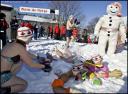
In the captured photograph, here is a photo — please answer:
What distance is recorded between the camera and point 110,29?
8.85 meters

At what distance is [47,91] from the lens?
509 cm

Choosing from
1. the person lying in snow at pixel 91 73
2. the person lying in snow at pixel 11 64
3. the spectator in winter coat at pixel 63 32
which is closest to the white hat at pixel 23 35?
the person lying in snow at pixel 11 64

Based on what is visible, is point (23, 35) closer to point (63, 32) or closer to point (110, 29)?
point (110, 29)

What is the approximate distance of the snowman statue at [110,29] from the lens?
28.9 ft

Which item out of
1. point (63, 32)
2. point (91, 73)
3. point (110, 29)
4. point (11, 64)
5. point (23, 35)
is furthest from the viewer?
point (63, 32)

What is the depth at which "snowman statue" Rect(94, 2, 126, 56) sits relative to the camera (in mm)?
8797

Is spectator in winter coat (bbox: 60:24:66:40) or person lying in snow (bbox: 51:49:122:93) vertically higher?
spectator in winter coat (bbox: 60:24:66:40)

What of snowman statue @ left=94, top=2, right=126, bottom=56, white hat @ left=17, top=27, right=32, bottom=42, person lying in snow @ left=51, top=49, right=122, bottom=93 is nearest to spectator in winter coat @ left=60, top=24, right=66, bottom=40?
snowman statue @ left=94, top=2, right=126, bottom=56

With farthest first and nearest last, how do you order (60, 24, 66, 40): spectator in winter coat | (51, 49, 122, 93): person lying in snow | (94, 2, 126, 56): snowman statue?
(60, 24, 66, 40): spectator in winter coat → (94, 2, 126, 56): snowman statue → (51, 49, 122, 93): person lying in snow

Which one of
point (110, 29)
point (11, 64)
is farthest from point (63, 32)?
point (11, 64)

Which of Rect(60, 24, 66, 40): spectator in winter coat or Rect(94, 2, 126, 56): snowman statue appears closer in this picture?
Rect(94, 2, 126, 56): snowman statue

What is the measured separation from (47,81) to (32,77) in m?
0.43

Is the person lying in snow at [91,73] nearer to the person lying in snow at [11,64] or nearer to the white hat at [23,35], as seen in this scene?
the person lying in snow at [11,64]

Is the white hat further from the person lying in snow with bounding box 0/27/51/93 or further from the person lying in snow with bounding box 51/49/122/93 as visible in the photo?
the person lying in snow with bounding box 51/49/122/93
